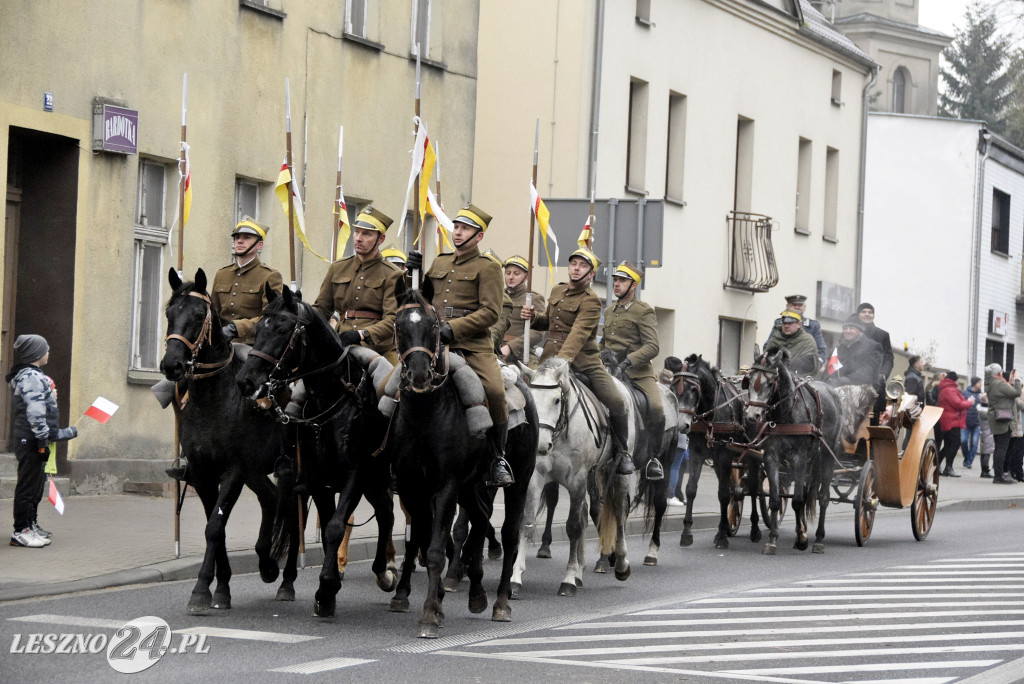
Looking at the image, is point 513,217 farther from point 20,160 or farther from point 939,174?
point 939,174

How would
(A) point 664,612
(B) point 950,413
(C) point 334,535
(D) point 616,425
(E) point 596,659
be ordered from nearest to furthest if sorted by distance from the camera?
1. (E) point 596,659
2. (C) point 334,535
3. (A) point 664,612
4. (D) point 616,425
5. (B) point 950,413

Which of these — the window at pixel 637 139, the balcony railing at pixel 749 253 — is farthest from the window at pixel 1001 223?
the window at pixel 637 139

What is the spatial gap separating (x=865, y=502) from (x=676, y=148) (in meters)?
12.9

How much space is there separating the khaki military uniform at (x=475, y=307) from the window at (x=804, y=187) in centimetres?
2330

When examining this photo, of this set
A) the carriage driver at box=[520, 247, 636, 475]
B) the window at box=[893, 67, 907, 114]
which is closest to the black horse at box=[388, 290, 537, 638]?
the carriage driver at box=[520, 247, 636, 475]

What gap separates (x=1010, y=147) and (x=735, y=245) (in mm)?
17084

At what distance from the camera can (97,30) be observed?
16719 mm

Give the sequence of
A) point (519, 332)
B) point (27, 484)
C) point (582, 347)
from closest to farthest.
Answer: point (27, 484), point (582, 347), point (519, 332)

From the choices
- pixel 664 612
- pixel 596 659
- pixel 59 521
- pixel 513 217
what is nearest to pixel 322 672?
pixel 596 659

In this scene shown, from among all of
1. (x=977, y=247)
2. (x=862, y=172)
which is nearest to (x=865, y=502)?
(x=862, y=172)

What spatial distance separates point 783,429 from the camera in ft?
Result: 51.5

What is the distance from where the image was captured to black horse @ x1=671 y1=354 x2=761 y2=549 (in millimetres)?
15750

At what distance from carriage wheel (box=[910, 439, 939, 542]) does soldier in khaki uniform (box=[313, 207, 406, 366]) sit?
8188 millimetres

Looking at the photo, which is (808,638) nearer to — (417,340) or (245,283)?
(417,340)
